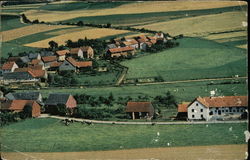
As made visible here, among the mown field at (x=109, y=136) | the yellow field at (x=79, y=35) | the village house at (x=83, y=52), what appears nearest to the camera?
the mown field at (x=109, y=136)

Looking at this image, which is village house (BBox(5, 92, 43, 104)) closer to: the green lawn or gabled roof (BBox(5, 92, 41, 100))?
gabled roof (BBox(5, 92, 41, 100))

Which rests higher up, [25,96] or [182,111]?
[25,96]

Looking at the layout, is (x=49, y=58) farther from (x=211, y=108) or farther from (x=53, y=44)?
(x=211, y=108)

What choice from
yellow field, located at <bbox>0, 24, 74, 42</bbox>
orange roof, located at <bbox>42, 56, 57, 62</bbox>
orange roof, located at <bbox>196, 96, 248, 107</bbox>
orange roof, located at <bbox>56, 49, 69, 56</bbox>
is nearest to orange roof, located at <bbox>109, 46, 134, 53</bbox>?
orange roof, located at <bbox>56, 49, 69, 56</bbox>

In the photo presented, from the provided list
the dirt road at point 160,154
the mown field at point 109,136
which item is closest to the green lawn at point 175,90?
the mown field at point 109,136

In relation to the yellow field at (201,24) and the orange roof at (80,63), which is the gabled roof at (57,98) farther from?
the yellow field at (201,24)

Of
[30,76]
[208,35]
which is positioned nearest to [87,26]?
[30,76]

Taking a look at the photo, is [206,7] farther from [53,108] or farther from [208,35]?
[53,108]

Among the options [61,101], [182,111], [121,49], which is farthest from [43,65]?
[182,111]
